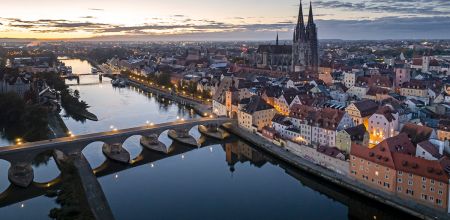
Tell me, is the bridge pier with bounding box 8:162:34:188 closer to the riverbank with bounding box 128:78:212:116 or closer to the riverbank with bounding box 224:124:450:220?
the riverbank with bounding box 224:124:450:220

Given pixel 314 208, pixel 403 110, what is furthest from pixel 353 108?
pixel 314 208

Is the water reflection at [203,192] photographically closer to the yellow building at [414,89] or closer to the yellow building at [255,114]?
the yellow building at [255,114]

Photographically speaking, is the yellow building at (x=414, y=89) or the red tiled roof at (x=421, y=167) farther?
the yellow building at (x=414, y=89)

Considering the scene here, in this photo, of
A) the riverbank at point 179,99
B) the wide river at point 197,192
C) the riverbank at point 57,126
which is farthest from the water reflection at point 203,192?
the riverbank at point 179,99

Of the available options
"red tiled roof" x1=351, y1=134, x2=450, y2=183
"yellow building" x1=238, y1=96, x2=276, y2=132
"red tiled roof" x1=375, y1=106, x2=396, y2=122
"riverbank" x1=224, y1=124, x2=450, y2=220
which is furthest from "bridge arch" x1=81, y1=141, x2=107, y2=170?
"red tiled roof" x1=375, y1=106, x2=396, y2=122

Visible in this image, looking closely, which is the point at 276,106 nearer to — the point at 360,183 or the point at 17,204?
the point at 360,183
